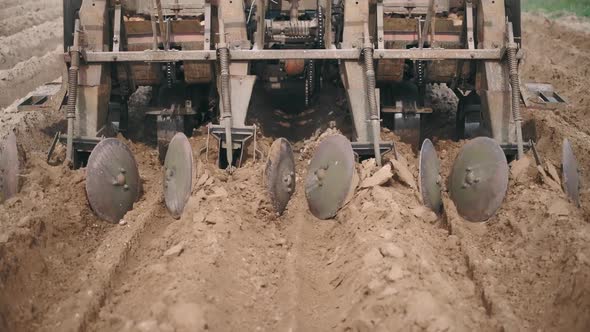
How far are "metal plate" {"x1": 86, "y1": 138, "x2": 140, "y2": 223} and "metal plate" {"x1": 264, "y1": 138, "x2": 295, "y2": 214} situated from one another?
1360mm

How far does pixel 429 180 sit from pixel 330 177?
90cm

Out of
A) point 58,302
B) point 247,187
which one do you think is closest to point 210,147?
point 247,187

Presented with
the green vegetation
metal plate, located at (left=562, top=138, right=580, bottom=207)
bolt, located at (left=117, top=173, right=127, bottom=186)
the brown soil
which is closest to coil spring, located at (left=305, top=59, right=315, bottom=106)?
bolt, located at (left=117, top=173, right=127, bottom=186)

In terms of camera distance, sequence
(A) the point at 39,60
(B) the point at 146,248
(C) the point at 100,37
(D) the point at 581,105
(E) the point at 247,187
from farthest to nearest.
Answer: (A) the point at 39,60
(D) the point at 581,105
(C) the point at 100,37
(E) the point at 247,187
(B) the point at 146,248

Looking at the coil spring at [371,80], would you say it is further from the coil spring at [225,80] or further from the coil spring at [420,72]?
the coil spring at [225,80]

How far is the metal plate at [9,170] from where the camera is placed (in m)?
6.25

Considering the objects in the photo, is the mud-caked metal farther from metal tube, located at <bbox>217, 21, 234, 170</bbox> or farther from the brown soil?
the brown soil

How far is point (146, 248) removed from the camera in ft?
18.7

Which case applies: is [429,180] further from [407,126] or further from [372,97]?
[407,126]

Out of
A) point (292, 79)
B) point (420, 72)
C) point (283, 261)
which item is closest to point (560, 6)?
point (292, 79)

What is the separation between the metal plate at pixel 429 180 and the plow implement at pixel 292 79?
0.05 feet

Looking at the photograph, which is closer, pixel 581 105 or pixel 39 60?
pixel 581 105

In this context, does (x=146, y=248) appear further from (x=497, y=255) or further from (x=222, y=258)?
(x=497, y=255)

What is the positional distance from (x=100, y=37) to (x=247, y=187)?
2.58 m
